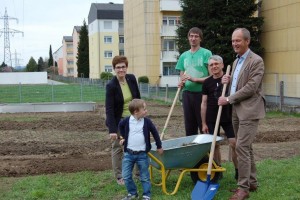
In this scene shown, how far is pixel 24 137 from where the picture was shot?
12.2 metres

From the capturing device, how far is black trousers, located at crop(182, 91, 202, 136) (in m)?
6.43

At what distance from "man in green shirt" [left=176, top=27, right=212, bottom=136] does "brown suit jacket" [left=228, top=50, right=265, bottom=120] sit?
2.97 feet

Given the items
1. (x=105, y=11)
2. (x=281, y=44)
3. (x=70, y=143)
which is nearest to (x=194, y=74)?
(x=70, y=143)

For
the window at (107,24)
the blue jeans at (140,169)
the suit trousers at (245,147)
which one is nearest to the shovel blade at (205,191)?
the suit trousers at (245,147)

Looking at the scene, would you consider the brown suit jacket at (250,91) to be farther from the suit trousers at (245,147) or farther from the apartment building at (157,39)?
the apartment building at (157,39)

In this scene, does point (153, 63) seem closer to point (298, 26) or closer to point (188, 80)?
point (298, 26)

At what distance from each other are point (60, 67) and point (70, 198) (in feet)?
401

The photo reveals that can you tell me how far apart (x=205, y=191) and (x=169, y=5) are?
3781cm

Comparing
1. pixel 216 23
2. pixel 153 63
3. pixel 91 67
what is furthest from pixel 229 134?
pixel 91 67

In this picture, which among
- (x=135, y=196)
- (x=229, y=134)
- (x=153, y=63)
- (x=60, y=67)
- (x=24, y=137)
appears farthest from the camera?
(x=60, y=67)

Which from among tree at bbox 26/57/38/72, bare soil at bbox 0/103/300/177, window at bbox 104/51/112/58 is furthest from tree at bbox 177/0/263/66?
tree at bbox 26/57/38/72

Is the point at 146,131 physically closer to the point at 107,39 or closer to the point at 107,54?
the point at 107,54

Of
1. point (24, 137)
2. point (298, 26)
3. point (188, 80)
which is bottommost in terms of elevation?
point (24, 137)

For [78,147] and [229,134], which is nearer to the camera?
[229,134]
